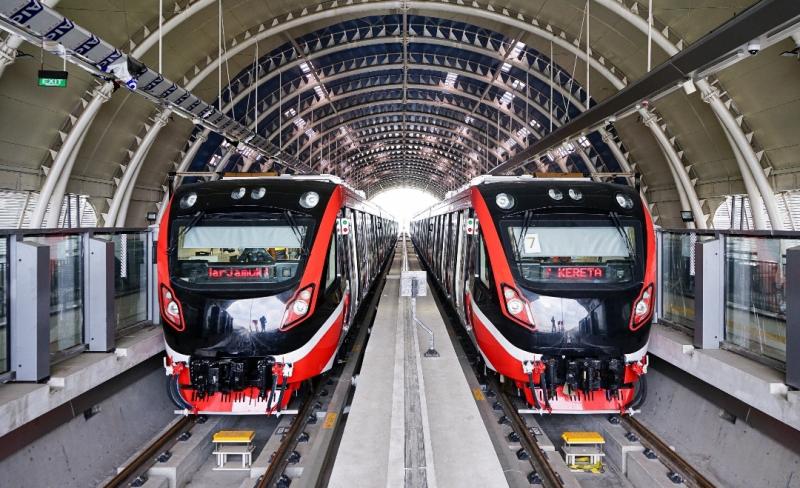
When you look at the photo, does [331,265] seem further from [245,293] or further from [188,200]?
[188,200]

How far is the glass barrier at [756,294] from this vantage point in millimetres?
5191

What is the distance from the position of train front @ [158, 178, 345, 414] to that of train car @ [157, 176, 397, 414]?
11 millimetres

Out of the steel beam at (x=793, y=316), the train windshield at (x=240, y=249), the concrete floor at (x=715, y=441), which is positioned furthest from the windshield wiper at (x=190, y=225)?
the concrete floor at (x=715, y=441)

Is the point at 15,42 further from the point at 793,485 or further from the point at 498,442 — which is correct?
the point at 793,485

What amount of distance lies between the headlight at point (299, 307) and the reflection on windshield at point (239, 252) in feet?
1.02

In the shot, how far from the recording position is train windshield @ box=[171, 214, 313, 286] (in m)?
5.90

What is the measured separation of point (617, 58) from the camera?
18297 mm

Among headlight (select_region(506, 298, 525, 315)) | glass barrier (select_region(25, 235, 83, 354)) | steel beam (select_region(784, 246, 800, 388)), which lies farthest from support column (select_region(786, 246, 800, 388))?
glass barrier (select_region(25, 235, 83, 354))

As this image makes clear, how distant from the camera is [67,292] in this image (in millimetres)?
5703

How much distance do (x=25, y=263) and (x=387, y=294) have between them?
32.6 ft

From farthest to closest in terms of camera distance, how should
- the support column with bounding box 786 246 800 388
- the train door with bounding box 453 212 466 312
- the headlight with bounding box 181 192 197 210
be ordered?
the train door with bounding box 453 212 466 312 < the headlight with bounding box 181 192 197 210 < the support column with bounding box 786 246 800 388

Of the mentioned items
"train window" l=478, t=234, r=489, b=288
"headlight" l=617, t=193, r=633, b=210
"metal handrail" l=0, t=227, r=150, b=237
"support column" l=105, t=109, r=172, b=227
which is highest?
"support column" l=105, t=109, r=172, b=227

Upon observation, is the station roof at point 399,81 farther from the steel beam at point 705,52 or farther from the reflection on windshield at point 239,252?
the reflection on windshield at point 239,252

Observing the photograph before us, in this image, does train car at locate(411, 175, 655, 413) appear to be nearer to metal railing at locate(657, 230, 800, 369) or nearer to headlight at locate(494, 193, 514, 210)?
headlight at locate(494, 193, 514, 210)
